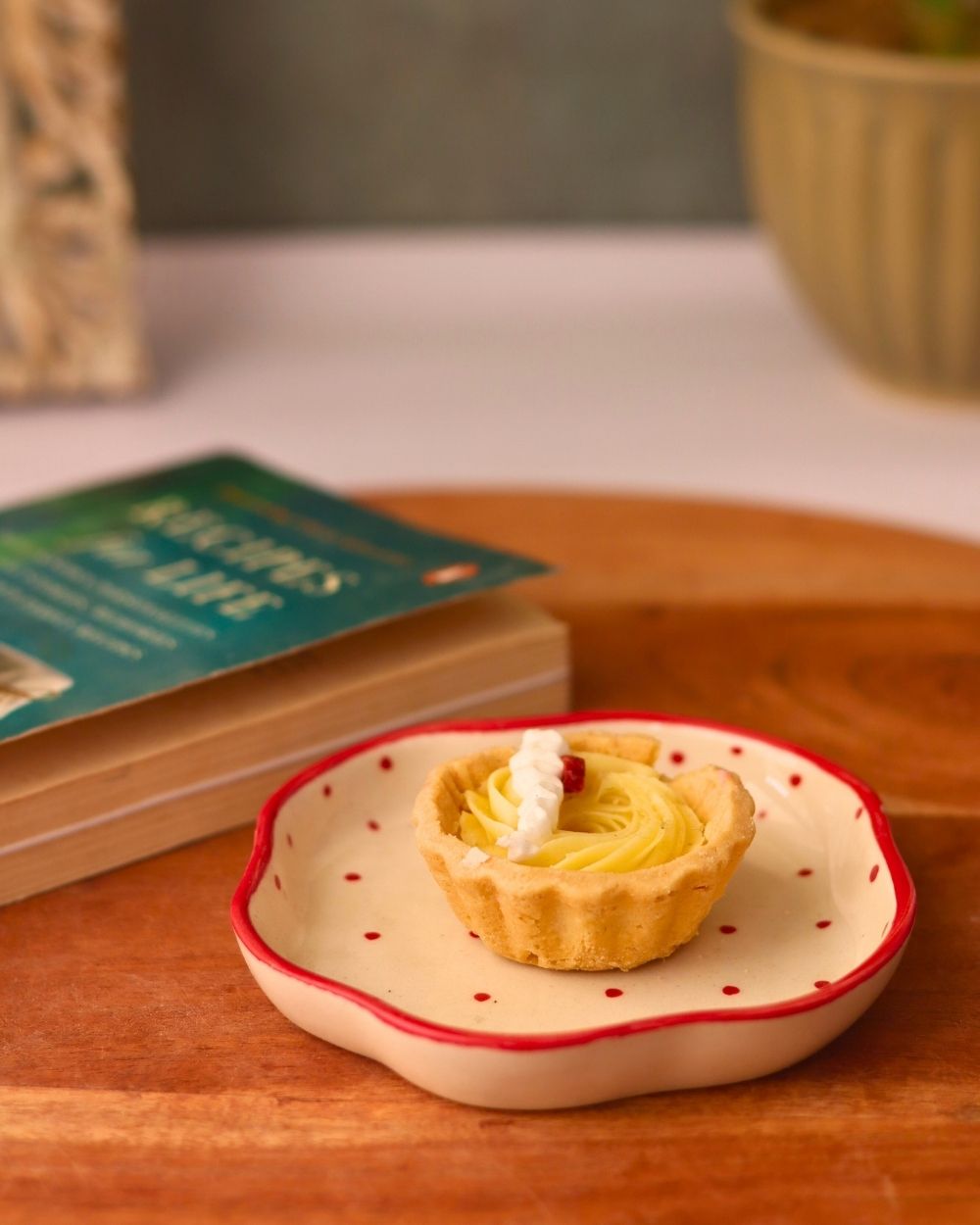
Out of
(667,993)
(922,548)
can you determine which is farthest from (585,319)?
(667,993)

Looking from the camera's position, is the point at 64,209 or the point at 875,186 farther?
the point at 64,209

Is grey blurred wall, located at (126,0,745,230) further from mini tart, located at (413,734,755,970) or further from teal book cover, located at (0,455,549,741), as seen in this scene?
mini tart, located at (413,734,755,970)

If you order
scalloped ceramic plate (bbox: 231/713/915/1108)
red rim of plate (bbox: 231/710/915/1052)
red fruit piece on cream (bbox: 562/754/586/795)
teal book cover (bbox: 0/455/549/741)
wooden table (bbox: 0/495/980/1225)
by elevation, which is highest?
red fruit piece on cream (bbox: 562/754/586/795)

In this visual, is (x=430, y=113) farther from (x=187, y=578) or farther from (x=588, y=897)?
(x=588, y=897)

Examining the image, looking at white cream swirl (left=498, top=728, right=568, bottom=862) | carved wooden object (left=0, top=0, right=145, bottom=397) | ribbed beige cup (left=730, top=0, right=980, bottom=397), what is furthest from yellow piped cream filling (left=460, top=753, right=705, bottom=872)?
carved wooden object (left=0, top=0, right=145, bottom=397)

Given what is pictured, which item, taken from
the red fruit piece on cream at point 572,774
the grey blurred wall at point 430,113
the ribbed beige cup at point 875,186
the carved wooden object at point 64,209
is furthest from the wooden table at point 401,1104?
the grey blurred wall at point 430,113

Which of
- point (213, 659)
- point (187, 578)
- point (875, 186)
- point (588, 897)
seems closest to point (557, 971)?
point (588, 897)

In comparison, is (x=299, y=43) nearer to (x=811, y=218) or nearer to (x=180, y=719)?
(x=811, y=218)
